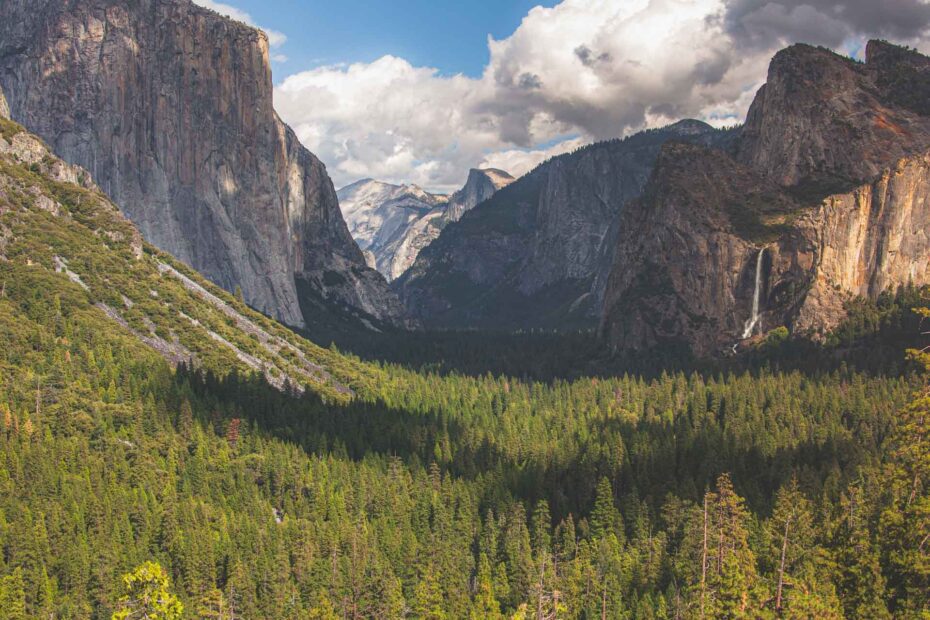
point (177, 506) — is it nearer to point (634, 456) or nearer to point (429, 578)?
point (429, 578)

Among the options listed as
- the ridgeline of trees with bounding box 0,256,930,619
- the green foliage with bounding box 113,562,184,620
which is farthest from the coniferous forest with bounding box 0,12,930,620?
the ridgeline of trees with bounding box 0,256,930,619

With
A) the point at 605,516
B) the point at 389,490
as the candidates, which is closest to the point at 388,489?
the point at 389,490

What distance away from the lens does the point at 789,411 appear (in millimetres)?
177625

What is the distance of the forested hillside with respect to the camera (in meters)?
77.9

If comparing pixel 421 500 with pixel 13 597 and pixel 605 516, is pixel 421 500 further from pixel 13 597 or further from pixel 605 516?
pixel 13 597

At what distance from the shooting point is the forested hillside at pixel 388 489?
77875 millimetres

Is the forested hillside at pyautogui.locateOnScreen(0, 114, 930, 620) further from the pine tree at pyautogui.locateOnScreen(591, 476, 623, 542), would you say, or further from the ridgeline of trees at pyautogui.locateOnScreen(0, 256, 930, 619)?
the pine tree at pyautogui.locateOnScreen(591, 476, 623, 542)

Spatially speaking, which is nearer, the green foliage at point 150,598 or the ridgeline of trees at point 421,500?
the green foliage at point 150,598

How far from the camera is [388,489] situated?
440 ft

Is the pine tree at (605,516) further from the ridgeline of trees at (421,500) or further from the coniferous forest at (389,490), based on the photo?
the coniferous forest at (389,490)

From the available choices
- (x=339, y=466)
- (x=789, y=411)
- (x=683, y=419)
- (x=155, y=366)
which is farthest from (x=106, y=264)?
(x=789, y=411)

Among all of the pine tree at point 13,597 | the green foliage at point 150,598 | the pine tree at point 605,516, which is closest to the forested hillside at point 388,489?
the pine tree at point 13,597

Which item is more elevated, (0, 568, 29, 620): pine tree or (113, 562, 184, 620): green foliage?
(113, 562, 184, 620): green foliage

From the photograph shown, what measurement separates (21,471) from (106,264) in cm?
9110
